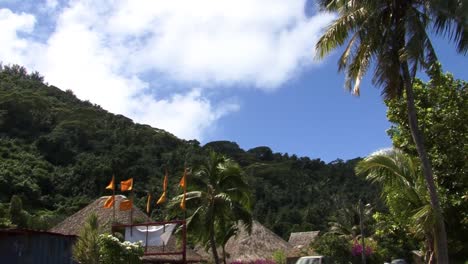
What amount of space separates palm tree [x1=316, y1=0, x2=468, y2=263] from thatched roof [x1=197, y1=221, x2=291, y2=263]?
→ 84.2 ft

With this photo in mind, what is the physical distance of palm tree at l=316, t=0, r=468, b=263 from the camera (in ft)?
49.6

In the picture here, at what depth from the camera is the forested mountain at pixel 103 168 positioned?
2869 inches

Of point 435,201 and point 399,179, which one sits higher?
point 399,179

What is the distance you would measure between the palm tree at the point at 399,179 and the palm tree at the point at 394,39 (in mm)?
2199

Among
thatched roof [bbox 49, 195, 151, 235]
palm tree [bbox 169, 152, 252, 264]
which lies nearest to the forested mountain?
thatched roof [bbox 49, 195, 151, 235]

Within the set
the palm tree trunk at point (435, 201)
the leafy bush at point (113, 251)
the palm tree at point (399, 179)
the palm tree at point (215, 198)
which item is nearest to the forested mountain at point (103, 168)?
the palm tree at point (215, 198)

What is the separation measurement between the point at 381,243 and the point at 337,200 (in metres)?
29.9

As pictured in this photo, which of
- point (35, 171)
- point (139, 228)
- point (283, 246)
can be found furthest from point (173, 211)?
point (35, 171)

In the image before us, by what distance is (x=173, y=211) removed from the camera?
28.1 meters

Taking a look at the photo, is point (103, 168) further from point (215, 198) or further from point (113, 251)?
point (113, 251)

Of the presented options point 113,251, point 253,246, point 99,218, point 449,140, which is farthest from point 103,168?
point 449,140

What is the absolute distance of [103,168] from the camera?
75375mm

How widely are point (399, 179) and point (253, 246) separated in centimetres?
2565

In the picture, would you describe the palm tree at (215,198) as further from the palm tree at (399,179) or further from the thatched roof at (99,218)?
the palm tree at (399,179)
